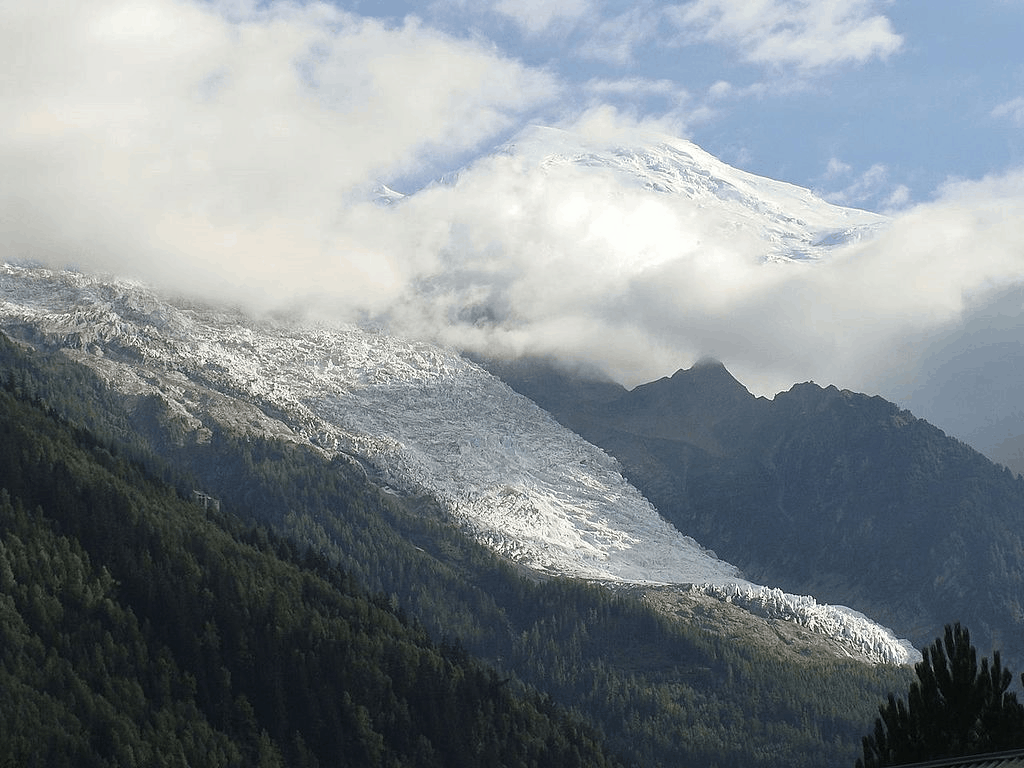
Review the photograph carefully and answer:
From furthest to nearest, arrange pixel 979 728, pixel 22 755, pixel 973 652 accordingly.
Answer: pixel 22 755, pixel 973 652, pixel 979 728

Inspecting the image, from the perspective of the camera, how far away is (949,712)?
4082 inches

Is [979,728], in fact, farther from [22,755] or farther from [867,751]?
[22,755]

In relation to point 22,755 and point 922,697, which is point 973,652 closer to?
point 922,697

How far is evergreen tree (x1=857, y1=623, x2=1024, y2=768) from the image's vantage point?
10031 cm

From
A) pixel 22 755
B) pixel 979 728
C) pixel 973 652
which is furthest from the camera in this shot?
pixel 22 755

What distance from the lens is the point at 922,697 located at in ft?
345

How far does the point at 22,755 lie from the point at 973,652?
13202 cm

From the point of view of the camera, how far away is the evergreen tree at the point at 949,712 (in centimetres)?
10031

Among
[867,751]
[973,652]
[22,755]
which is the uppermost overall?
[973,652]

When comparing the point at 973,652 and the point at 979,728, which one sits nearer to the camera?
the point at 979,728

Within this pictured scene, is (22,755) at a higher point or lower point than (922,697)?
lower

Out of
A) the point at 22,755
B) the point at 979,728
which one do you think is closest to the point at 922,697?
the point at 979,728

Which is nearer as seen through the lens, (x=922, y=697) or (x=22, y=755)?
(x=922, y=697)

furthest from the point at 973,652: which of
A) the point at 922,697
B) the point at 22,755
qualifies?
the point at 22,755
